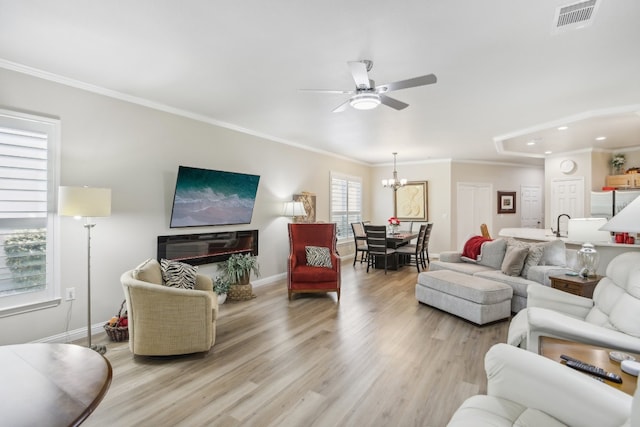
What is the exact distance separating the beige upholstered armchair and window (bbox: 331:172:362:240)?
4913mm

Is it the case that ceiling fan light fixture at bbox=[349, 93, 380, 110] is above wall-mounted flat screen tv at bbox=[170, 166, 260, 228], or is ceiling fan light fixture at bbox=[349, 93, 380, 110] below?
above

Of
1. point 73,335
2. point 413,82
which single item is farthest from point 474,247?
point 73,335

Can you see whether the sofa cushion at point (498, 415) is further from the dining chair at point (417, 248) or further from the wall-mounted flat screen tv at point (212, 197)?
the dining chair at point (417, 248)

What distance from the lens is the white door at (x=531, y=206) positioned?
29.7 ft

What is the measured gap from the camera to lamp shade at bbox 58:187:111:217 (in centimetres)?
272

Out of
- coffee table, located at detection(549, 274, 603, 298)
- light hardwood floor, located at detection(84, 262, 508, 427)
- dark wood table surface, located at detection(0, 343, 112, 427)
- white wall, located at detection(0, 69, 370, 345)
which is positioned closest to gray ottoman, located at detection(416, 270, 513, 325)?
light hardwood floor, located at detection(84, 262, 508, 427)

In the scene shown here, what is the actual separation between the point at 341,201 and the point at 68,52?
19.5 ft

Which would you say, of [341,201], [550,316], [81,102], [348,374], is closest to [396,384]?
[348,374]

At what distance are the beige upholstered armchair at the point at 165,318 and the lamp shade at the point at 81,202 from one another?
673mm

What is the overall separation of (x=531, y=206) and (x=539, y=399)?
949 cm

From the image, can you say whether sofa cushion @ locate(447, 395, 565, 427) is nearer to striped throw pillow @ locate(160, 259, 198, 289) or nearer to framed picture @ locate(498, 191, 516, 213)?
striped throw pillow @ locate(160, 259, 198, 289)

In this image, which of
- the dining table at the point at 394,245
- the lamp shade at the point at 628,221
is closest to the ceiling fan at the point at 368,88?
the lamp shade at the point at 628,221

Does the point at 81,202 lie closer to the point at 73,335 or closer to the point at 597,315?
the point at 73,335

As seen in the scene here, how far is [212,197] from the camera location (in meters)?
4.46
